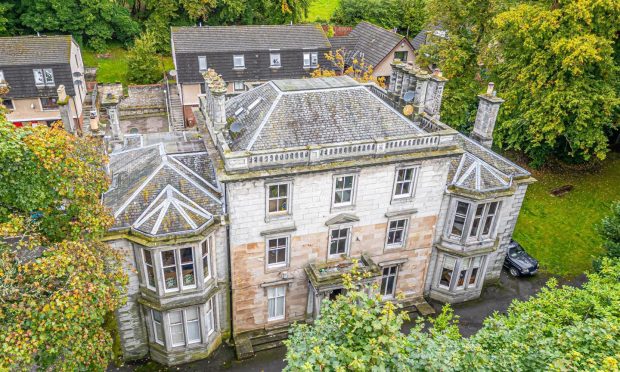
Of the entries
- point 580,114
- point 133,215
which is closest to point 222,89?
point 133,215

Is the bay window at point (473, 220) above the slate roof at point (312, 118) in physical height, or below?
below

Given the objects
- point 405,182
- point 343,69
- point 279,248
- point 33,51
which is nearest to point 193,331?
point 279,248

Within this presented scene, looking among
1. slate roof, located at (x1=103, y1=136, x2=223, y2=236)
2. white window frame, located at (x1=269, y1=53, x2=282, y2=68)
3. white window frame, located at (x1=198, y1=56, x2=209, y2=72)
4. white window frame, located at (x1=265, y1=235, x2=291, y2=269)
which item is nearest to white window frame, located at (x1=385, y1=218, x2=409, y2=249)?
white window frame, located at (x1=265, y1=235, x2=291, y2=269)

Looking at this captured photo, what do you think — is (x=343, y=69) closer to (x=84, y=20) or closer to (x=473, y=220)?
(x=473, y=220)

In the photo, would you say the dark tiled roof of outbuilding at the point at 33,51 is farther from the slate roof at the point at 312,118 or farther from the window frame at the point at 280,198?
the window frame at the point at 280,198

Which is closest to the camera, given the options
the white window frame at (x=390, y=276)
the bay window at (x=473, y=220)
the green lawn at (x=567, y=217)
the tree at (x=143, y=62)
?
the bay window at (x=473, y=220)

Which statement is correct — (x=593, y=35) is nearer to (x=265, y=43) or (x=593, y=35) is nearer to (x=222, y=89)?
(x=222, y=89)

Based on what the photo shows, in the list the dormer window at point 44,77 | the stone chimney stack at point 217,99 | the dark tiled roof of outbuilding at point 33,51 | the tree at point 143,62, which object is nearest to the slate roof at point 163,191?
the stone chimney stack at point 217,99
